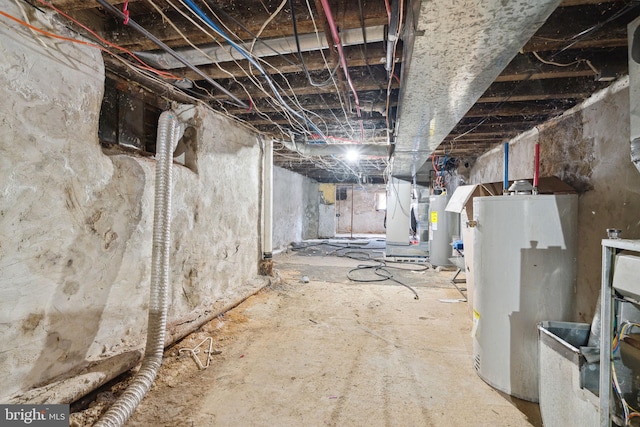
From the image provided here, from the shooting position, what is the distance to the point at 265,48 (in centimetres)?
158

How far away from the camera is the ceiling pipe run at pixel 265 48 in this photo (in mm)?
1397

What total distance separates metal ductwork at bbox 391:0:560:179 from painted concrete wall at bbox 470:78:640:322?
2.85 ft

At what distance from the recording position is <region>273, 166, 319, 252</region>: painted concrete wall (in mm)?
6453

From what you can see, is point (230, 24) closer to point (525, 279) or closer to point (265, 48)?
point (265, 48)

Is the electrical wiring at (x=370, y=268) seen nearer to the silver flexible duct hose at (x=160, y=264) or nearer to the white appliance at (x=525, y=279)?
the white appliance at (x=525, y=279)

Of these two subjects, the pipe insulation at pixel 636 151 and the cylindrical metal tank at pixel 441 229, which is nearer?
the pipe insulation at pixel 636 151

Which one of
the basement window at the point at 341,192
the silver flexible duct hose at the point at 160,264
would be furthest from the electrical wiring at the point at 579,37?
the basement window at the point at 341,192

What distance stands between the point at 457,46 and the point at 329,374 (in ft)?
5.94

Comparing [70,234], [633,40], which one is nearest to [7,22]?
[70,234]

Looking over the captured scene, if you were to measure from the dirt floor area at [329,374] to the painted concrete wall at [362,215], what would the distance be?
8.52 m

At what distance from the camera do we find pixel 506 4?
0.84 meters

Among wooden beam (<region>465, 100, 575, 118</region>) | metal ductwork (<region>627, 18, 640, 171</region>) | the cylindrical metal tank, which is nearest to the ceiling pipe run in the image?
metal ductwork (<region>627, 18, 640, 171</region>)

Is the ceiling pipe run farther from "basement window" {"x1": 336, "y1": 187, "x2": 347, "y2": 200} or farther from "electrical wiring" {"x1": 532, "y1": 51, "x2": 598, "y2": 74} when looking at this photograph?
"basement window" {"x1": 336, "y1": 187, "x2": 347, "y2": 200}

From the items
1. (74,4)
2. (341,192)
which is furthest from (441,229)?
(341,192)
